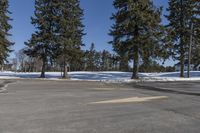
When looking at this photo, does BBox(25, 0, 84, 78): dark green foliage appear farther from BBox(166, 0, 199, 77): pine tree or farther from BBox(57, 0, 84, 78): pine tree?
BBox(166, 0, 199, 77): pine tree

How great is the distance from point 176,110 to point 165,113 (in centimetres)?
88

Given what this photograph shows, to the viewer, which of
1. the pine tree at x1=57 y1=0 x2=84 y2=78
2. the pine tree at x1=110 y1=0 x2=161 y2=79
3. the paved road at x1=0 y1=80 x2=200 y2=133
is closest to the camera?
the paved road at x1=0 y1=80 x2=200 y2=133

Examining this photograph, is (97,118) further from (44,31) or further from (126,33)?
(44,31)

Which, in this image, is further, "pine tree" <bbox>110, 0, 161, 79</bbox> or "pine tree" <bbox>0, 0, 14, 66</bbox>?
"pine tree" <bbox>0, 0, 14, 66</bbox>

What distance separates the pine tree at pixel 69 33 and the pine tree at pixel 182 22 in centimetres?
1287

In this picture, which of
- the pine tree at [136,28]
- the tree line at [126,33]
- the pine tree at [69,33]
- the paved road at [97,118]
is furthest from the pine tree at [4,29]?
the paved road at [97,118]

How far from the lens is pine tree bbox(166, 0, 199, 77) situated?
46.3 meters

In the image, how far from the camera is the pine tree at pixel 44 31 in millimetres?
49875

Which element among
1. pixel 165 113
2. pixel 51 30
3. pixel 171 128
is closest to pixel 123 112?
pixel 165 113

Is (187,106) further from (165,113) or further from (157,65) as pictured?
(157,65)

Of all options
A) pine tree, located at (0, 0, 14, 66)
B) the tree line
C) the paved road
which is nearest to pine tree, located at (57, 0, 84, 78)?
the tree line

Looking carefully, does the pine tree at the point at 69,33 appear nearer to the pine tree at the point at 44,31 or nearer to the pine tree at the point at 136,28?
the pine tree at the point at 44,31

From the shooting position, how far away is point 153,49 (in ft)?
136

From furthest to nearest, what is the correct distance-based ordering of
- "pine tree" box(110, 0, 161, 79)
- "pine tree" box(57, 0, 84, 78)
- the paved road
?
"pine tree" box(57, 0, 84, 78) < "pine tree" box(110, 0, 161, 79) < the paved road
